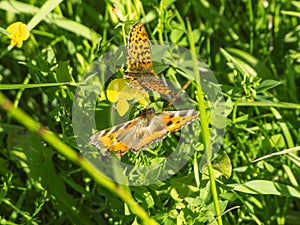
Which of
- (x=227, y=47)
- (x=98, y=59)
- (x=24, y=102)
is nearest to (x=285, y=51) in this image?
(x=227, y=47)

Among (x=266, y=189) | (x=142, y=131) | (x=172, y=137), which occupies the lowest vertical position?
(x=266, y=189)

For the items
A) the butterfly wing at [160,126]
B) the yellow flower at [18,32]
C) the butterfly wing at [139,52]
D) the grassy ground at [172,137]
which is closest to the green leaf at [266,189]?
the grassy ground at [172,137]

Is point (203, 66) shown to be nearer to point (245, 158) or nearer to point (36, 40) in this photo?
point (245, 158)

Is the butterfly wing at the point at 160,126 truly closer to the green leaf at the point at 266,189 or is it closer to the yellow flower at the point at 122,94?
the yellow flower at the point at 122,94

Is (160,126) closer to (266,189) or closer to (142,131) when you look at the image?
(142,131)

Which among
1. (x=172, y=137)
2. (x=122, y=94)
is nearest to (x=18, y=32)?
(x=122, y=94)
